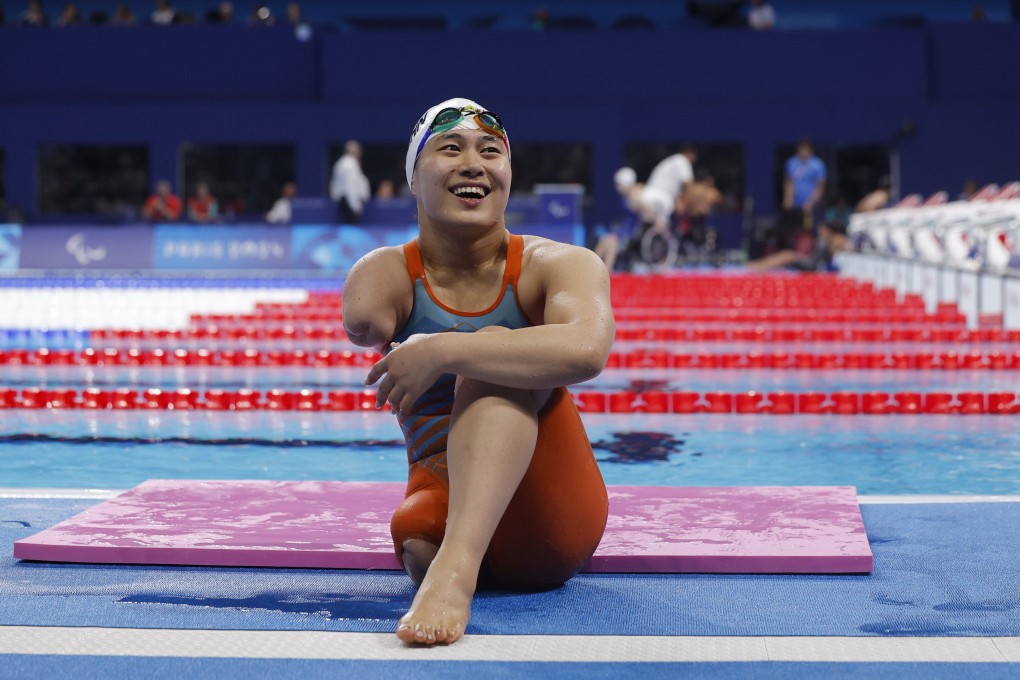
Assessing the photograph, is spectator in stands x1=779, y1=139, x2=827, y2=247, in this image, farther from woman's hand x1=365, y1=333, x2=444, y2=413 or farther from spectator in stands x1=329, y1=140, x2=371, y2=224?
woman's hand x1=365, y1=333, x2=444, y2=413

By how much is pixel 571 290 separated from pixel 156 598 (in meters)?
1.06

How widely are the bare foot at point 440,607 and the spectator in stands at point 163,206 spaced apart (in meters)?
17.4

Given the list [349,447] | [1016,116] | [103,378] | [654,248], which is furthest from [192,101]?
[349,447]

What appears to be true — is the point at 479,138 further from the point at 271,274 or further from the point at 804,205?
the point at 804,205

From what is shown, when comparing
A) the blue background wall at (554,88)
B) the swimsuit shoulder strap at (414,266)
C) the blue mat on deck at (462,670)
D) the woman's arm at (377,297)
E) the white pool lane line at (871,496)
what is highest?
the blue background wall at (554,88)

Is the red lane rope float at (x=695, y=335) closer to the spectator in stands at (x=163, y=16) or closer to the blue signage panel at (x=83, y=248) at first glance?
the blue signage panel at (x=83, y=248)

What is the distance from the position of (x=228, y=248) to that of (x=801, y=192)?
7713 mm

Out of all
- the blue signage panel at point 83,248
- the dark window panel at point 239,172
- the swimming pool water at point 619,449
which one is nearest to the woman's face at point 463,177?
the swimming pool water at point 619,449

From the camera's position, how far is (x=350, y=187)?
57.0ft

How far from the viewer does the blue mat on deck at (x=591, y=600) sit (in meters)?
2.53

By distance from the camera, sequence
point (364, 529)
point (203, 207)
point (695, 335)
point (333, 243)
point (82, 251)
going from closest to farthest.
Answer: point (364, 529), point (695, 335), point (333, 243), point (82, 251), point (203, 207)

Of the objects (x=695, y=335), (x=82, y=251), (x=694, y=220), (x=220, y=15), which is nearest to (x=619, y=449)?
(x=695, y=335)

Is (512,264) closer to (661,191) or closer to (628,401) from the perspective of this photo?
(628,401)

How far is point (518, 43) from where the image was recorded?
67.7 feet
